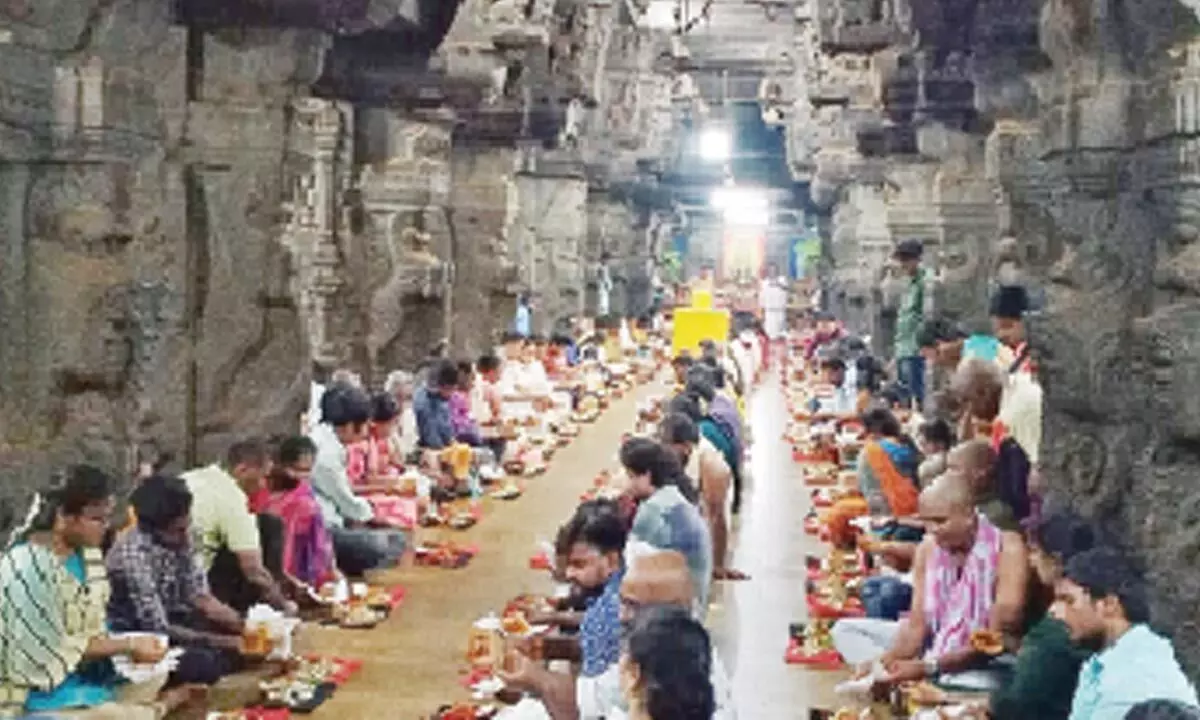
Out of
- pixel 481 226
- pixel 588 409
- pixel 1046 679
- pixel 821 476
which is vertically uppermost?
pixel 481 226

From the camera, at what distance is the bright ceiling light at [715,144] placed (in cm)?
4328

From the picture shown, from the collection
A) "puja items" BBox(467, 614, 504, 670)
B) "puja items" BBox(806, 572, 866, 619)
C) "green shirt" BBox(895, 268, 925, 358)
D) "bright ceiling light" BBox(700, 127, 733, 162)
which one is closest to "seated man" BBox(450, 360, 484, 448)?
"green shirt" BBox(895, 268, 925, 358)

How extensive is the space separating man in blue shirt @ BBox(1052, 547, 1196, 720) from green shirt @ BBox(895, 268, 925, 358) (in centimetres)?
823

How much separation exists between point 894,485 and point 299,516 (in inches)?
111

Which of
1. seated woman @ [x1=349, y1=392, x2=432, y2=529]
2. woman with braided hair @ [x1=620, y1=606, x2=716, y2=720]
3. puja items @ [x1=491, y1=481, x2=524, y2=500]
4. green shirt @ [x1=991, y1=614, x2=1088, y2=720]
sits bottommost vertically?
puja items @ [x1=491, y1=481, x2=524, y2=500]

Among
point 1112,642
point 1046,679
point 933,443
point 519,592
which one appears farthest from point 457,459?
point 1112,642

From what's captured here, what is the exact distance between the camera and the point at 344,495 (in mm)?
9039

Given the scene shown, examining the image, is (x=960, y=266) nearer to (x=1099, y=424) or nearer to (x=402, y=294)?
(x=402, y=294)

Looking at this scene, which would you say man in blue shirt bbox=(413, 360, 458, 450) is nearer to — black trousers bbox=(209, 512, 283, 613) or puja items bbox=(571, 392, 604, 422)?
black trousers bbox=(209, 512, 283, 613)

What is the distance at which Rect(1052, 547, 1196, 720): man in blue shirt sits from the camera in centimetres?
436

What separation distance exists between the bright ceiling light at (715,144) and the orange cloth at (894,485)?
34618 mm

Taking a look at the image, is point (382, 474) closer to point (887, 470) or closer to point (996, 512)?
point (887, 470)

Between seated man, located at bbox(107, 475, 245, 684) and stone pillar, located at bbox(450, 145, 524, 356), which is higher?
stone pillar, located at bbox(450, 145, 524, 356)

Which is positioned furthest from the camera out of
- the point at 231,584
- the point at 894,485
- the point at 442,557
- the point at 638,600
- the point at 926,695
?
the point at 442,557
